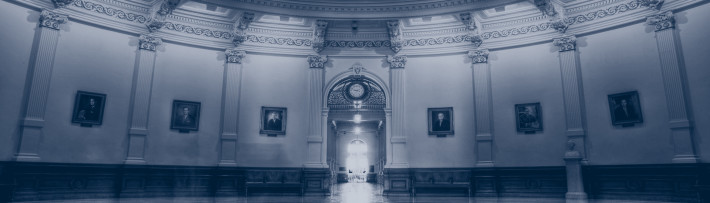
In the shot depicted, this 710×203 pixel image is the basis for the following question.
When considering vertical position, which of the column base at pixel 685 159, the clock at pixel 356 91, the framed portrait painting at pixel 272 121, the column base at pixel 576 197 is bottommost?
the column base at pixel 576 197

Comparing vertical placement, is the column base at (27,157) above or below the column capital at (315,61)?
below

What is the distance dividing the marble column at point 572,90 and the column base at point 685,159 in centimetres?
211

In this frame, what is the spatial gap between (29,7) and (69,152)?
3.80 m

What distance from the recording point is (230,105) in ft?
44.0

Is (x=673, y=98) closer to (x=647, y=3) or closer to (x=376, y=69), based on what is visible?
(x=647, y=3)

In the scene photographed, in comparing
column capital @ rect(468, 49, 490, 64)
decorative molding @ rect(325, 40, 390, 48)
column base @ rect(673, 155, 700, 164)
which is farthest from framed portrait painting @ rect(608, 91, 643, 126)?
decorative molding @ rect(325, 40, 390, 48)

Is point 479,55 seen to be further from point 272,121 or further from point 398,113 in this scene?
point 272,121

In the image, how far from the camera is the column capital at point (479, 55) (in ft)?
44.6

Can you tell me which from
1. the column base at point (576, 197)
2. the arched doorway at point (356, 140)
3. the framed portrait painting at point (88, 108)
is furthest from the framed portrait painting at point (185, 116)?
the column base at point (576, 197)

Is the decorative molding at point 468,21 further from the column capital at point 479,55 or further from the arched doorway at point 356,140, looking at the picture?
the arched doorway at point 356,140

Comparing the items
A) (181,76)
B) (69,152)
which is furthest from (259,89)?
(69,152)

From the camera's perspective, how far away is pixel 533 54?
13.1 meters

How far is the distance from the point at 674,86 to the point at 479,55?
5224mm

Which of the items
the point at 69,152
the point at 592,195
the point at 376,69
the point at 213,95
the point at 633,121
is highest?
the point at 376,69
